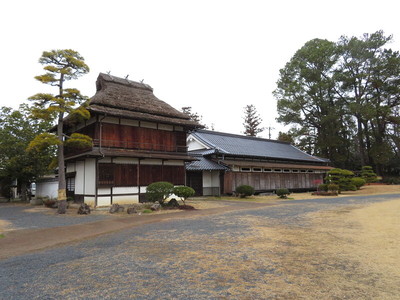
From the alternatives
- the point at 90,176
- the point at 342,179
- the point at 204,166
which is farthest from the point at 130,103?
the point at 342,179

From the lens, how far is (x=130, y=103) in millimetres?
17969

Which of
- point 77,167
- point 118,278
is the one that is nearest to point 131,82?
point 77,167

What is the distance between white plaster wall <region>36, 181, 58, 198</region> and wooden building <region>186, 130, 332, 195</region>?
442 inches

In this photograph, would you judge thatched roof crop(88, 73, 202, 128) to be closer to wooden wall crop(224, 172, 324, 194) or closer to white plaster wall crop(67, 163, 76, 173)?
white plaster wall crop(67, 163, 76, 173)

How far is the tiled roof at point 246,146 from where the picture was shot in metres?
27.4

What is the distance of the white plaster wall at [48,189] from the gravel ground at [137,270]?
18.1 metres

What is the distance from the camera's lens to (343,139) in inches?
1590

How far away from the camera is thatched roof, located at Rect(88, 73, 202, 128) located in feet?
54.1

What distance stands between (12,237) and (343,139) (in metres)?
41.8

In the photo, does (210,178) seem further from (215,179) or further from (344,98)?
(344,98)

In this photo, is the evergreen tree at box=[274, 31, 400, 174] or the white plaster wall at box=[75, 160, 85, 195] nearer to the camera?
the white plaster wall at box=[75, 160, 85, 195]

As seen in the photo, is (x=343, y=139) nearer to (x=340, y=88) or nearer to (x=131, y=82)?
(x=340, y=88)

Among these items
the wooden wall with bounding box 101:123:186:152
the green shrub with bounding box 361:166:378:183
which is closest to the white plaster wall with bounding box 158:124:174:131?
the wooden wall with bounding box 101:123:186:152

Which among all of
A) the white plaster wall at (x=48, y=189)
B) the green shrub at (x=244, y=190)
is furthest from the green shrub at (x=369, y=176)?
the white plaster wall at (x=48, y=189)
